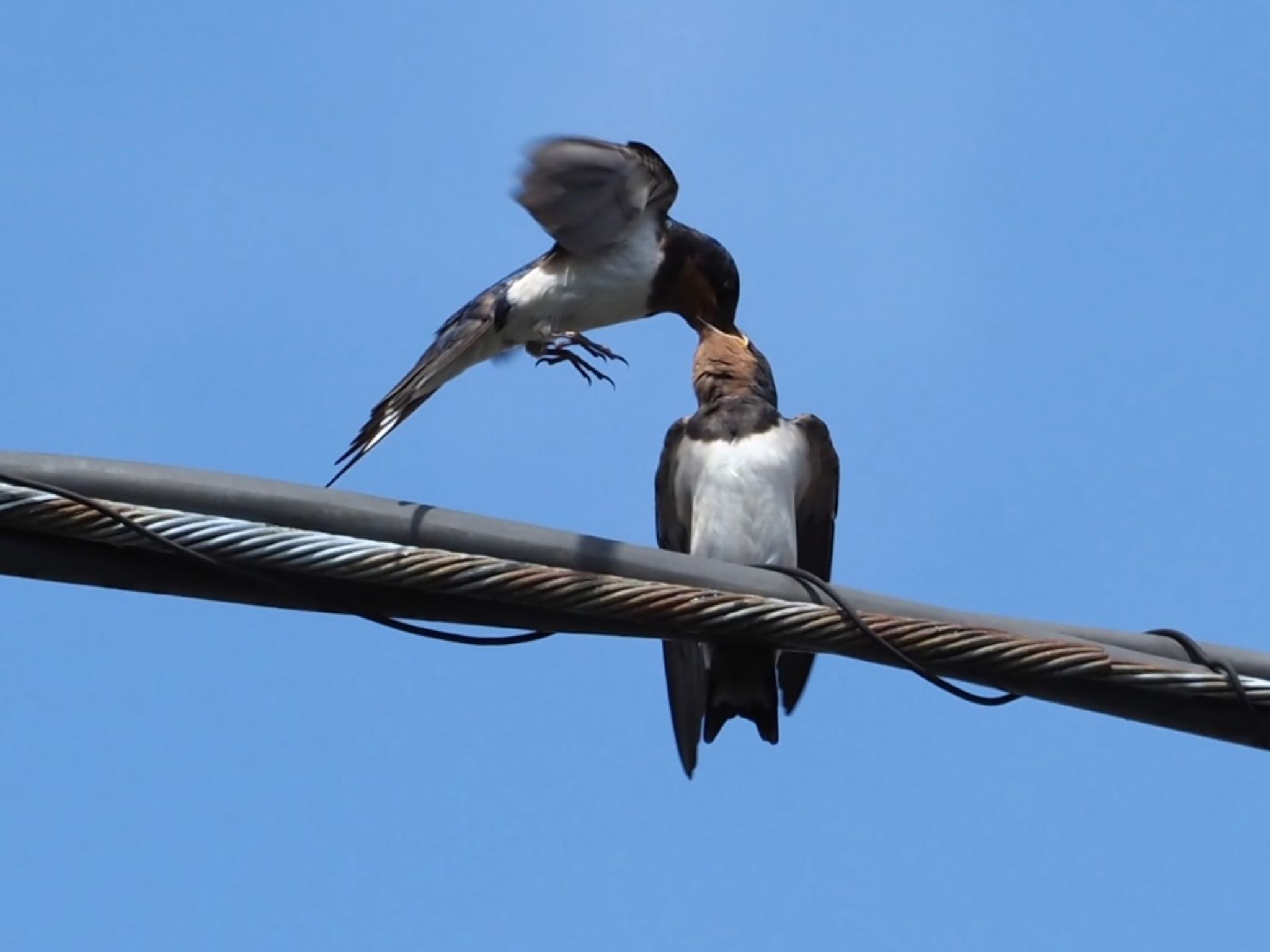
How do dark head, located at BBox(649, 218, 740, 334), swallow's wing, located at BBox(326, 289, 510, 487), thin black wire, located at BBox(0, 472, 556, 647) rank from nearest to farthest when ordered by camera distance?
thin black wire, located at BBox(0, 472, 556, 647)
swallow's wing, located at BBox(326, 289, 510, 487)
dark head, located at BBox(649, 218, 740, 334)

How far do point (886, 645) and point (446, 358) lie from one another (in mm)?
2486

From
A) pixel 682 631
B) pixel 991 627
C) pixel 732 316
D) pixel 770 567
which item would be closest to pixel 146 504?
pixel 682 631

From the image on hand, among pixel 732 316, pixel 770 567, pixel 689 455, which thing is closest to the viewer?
pixel 770 567

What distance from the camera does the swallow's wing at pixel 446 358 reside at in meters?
5.35

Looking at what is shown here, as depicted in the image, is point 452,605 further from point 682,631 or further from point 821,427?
point 821,427

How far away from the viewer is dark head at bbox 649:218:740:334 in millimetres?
6191

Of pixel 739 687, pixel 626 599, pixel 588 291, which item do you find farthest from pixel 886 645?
pixel 588 291

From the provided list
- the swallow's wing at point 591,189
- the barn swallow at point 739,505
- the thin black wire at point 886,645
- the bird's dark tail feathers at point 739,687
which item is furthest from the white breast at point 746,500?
the thin black wire at point 886,645

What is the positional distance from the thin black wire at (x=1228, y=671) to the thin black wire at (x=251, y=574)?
112 centimetres

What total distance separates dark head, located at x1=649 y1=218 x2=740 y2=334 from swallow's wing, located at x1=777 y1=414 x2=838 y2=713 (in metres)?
0.49

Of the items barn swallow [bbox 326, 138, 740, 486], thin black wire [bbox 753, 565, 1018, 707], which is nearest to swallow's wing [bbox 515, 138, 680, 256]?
barn swallow [bbox 326, 138, 740, 486]

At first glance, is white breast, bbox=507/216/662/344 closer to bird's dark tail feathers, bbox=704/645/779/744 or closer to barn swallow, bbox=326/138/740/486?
barn swallow, bbox=326/138/740/486

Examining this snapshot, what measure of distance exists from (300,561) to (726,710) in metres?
2.54

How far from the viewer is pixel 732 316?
21.4 feet
